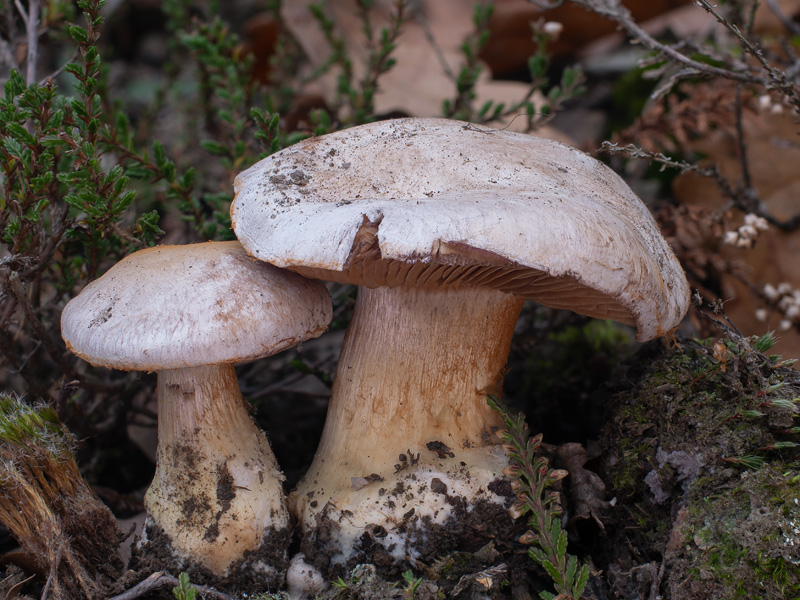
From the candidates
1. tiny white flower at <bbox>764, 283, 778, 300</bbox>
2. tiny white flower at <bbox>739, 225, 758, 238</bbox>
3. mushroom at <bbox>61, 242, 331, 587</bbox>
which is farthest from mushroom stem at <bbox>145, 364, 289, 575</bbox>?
tiny white flower at <bbox>764, 283, 778, 300</bbox>

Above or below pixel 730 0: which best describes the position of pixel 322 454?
below

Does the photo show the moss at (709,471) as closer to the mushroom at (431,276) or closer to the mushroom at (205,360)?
the mushroom at (431,276)

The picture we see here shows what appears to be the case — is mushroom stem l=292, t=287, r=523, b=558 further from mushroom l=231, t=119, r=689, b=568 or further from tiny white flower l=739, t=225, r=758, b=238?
tiny white flower l=739, t=225, r=758, b=238

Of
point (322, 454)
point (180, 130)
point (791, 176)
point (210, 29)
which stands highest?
point (210, 29)

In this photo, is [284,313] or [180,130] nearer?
[284,313]

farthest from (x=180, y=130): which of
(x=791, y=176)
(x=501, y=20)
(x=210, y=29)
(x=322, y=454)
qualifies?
(x=791, y=176)

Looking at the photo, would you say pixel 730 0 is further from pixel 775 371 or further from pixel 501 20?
pixel 775 371

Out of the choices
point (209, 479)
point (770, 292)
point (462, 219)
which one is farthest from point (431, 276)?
point (770, 292)

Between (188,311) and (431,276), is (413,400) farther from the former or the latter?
(188,311)
